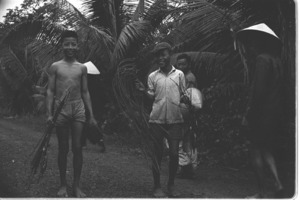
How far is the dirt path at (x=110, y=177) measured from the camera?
498 cm

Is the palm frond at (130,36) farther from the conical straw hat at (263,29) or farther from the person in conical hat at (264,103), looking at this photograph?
the person in conical hat at (264,103)

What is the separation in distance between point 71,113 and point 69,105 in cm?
8

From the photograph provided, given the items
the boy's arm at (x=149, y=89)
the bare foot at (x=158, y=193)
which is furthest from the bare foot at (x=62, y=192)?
the boy's arm at (x=149, y=89)

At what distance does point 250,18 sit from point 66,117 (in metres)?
2.28

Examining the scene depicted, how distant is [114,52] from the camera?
244 inches

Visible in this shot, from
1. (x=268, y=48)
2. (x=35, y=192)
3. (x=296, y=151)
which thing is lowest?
(x=35, y=192)

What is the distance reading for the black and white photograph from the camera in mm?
4719

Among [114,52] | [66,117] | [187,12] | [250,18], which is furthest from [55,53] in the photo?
[250,18]

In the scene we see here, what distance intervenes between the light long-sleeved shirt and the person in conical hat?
2.45ft

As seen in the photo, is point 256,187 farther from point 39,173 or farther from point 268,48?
point 39,173

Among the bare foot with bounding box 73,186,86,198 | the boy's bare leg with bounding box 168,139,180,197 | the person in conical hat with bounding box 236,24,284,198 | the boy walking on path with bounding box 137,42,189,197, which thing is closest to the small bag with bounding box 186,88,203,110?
the boy walking on path with bounding box 137,42,189,197

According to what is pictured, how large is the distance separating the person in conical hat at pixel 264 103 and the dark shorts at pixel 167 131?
698 millimetres

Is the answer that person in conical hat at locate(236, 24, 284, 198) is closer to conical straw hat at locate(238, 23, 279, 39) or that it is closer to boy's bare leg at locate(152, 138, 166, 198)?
conical straw hat at locate(238, 23, 279, 39)

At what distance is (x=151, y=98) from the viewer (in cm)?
516
